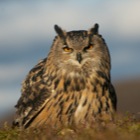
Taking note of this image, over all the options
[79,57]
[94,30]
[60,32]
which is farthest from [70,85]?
[94,30]

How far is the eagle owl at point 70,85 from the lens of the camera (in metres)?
12.9

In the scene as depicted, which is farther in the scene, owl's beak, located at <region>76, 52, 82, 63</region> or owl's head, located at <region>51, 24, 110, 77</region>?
owl's head, located at <region>51, 24, 110, 77</region>

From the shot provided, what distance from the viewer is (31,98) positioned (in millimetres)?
13578

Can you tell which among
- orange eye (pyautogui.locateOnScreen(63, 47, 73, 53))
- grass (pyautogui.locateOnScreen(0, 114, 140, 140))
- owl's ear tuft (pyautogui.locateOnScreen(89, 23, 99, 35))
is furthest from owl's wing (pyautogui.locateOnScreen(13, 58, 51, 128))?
grass (pyautogui.locateOnScreen(0, 114, 140, 140))

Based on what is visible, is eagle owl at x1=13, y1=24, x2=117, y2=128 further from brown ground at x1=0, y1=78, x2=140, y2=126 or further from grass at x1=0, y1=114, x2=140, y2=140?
brown ground at x1=0, y1=78, x2=140, y2=126

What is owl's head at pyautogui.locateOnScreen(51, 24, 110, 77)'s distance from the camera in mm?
13273

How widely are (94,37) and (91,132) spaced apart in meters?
4.59

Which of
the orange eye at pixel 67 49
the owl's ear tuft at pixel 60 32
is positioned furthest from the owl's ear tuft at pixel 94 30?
the orange eye at pixel 67 49

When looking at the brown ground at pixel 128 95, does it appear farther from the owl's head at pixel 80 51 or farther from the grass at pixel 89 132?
the grass at pixel 89 132

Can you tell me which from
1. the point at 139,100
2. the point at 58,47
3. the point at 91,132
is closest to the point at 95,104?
the point at 58,47

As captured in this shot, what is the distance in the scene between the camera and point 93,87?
526 inches

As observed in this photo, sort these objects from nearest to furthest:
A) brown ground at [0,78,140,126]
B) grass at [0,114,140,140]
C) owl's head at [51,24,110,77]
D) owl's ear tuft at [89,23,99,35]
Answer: grass at [0,114,140,140]
owl's head at [51,24,110,77]
owl's ear tuft at [89,23,99,35]
brown ground at [0,78,140,126]

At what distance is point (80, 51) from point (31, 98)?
4.26 feet

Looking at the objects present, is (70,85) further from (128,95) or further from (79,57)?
(128,95)
